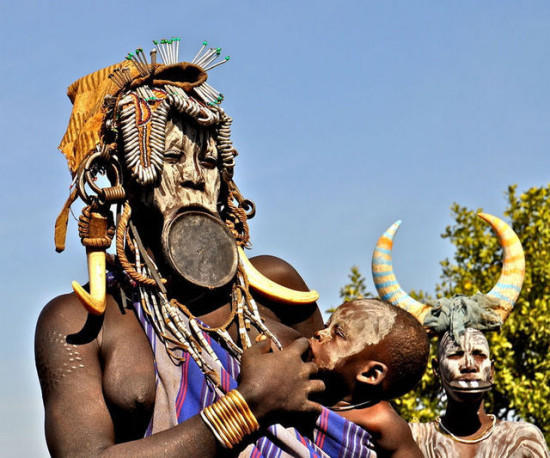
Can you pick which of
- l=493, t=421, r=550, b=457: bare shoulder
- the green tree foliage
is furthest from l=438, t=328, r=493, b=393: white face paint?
the green tree foliage

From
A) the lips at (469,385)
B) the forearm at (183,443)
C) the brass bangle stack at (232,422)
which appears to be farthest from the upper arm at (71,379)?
the lips at (469,385)

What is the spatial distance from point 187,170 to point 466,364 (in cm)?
251

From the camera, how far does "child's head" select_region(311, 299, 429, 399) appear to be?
407cm

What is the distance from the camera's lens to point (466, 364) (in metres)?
5.93

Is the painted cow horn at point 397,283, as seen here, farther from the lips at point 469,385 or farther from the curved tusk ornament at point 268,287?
the curved tusk ornament at point 268,287

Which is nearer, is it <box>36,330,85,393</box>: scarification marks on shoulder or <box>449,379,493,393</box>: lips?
<box>36,330,85,393</box>: scarification marks on shoulder

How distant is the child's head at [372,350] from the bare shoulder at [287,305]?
1.27 ft

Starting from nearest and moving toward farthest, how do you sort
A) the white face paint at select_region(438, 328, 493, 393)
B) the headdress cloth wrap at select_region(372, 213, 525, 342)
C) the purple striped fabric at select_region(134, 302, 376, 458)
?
the purple striped fabric at select_region(134, 302, 376, 458) < the white face paint at select_region(438, 328, 493, 393) < the headdress cloth wrap at select_region(372, 213, 525, 342)

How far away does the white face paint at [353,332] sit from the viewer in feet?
13.4

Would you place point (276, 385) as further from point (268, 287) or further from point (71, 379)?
point (268, 287)

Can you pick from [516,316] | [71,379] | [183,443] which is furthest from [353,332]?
[516,316]

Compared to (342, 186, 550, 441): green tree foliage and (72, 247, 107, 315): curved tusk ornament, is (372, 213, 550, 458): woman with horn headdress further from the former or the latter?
(342, 186, 550, 441): green tree foliage

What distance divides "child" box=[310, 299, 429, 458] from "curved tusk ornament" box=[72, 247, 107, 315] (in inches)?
35.1

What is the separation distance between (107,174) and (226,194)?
0.53 meters
